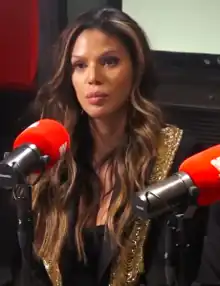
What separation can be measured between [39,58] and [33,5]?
0.51ft

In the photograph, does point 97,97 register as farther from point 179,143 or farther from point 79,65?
point 179,143

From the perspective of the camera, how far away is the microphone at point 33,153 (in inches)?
32.9

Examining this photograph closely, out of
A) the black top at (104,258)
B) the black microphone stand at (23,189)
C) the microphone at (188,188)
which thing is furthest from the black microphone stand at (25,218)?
the black top at (104,258)

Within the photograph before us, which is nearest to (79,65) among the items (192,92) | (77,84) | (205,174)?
(77,84)

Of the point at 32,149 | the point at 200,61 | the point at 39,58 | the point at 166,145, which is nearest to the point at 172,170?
the point at 166,145

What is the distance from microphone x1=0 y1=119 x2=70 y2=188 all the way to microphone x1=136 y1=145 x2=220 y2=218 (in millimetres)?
159

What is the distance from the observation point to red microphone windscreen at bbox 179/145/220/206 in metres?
0.81

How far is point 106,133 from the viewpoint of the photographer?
126cm

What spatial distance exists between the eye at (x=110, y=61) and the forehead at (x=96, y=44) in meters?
0.02

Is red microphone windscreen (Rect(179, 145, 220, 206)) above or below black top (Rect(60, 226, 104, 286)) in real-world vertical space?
above

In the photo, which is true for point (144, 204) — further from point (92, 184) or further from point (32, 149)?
point (92, 184)

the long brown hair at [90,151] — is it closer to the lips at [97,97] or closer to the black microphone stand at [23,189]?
the lips at [97,97]

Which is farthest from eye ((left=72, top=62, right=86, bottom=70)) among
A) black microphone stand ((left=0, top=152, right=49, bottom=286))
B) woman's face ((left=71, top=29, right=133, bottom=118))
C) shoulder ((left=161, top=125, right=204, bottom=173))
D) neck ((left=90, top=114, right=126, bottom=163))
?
black microphone stand ((left=0, top=152, right=49, bottom=286))

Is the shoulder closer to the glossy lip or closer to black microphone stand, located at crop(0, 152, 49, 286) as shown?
the glossy lip
